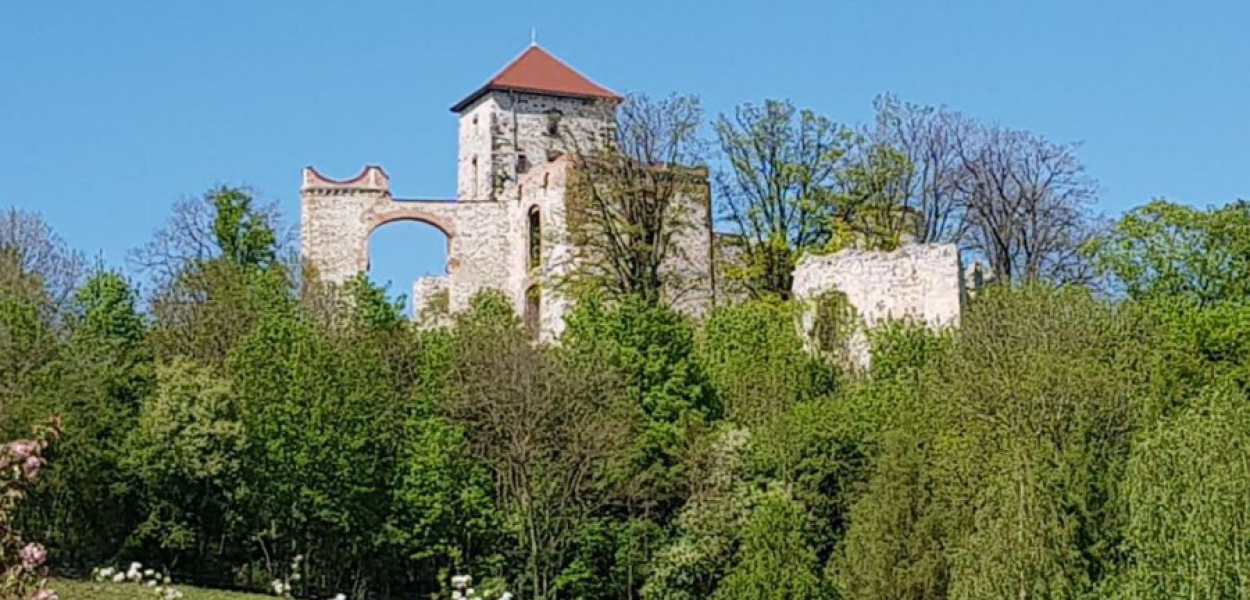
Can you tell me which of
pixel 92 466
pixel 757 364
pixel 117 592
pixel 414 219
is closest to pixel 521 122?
pixel 414 219

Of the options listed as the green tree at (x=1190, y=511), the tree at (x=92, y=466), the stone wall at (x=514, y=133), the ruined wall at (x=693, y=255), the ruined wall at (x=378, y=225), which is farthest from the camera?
the stone wall at (x=514, y=133)

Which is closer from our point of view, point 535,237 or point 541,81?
point 535,237

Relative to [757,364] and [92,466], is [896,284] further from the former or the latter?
[92,466]

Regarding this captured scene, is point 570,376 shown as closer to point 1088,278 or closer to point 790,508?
point 790,508

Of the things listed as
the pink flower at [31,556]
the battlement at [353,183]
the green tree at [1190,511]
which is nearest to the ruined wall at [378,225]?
the battlement at [353,183]

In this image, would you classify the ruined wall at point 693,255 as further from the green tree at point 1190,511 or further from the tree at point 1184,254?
the green tree at point 1190,511

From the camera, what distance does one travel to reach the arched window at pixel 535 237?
145 ft

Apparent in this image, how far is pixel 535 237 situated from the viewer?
44.9 m

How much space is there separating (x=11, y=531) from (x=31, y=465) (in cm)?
35

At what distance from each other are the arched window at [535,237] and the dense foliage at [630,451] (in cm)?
718

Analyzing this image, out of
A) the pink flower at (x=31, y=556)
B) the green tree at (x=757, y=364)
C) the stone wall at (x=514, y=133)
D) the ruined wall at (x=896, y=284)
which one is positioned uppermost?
the stone wall at (x=514, y=133)

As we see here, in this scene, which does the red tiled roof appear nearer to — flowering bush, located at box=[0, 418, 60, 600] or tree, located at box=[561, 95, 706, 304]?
tree, located at box=[561, 95, 706, 304]

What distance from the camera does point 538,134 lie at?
53.0m

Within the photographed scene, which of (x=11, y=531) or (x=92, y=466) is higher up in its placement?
(x=92, y=466)
